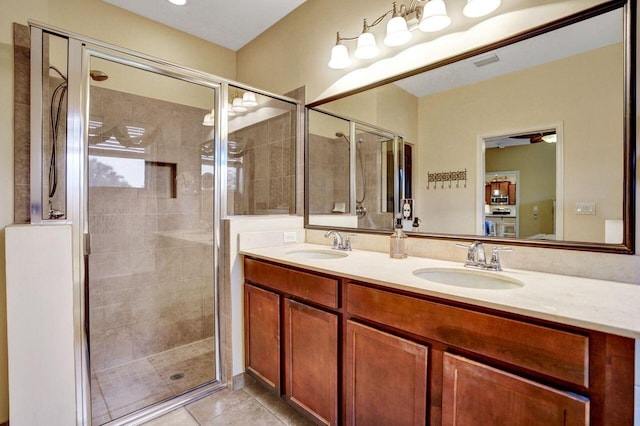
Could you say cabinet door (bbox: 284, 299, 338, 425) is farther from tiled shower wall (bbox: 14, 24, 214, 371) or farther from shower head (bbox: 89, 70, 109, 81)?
shower head (bbox: 89, 70, 109, 81)

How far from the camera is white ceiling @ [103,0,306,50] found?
234 cm

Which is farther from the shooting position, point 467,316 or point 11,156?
point 11,156

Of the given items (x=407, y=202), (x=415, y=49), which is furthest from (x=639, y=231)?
(x=415, y=49)

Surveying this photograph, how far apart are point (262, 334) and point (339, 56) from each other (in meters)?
1.81

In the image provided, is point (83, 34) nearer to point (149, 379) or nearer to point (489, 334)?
point (149, 379)

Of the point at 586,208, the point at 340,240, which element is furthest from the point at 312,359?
the point at 586,208

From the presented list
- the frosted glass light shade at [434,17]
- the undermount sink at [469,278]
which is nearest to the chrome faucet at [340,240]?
the undermount sink at [469,278]

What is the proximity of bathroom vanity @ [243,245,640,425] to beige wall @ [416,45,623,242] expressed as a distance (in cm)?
28

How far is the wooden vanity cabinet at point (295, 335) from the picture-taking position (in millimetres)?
1457

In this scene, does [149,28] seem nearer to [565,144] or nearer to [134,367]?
[134,367]

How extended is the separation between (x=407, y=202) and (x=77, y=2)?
2.65m

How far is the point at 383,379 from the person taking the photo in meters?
1.24

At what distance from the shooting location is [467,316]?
1.01 m

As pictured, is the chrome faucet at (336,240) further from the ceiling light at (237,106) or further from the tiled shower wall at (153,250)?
the ceiling light at (237,106)
